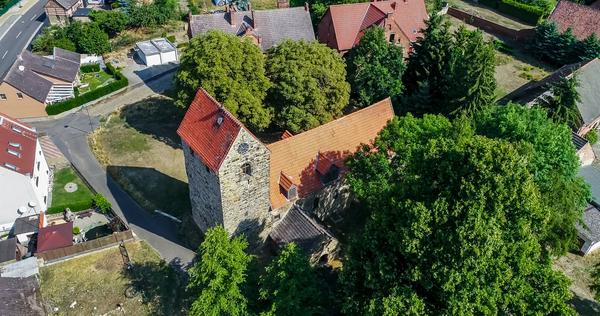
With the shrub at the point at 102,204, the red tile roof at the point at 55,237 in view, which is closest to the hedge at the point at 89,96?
the shrub at the point at 102,204

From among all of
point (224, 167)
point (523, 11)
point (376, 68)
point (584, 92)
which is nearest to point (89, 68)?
point (376, 68)

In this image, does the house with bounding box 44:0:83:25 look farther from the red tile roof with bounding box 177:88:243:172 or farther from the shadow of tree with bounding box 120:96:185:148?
the red tile roof with bounding box 177:88:243:172

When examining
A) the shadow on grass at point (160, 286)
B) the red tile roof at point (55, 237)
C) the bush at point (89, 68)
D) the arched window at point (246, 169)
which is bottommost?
the shadow on grass at point (160, 286)

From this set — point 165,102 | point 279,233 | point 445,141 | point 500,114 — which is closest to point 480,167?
point 445,141

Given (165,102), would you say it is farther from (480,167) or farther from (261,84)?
(480,167)

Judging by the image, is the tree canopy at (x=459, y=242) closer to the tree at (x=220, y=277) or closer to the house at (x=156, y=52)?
the tree at (x=220, y=277)
